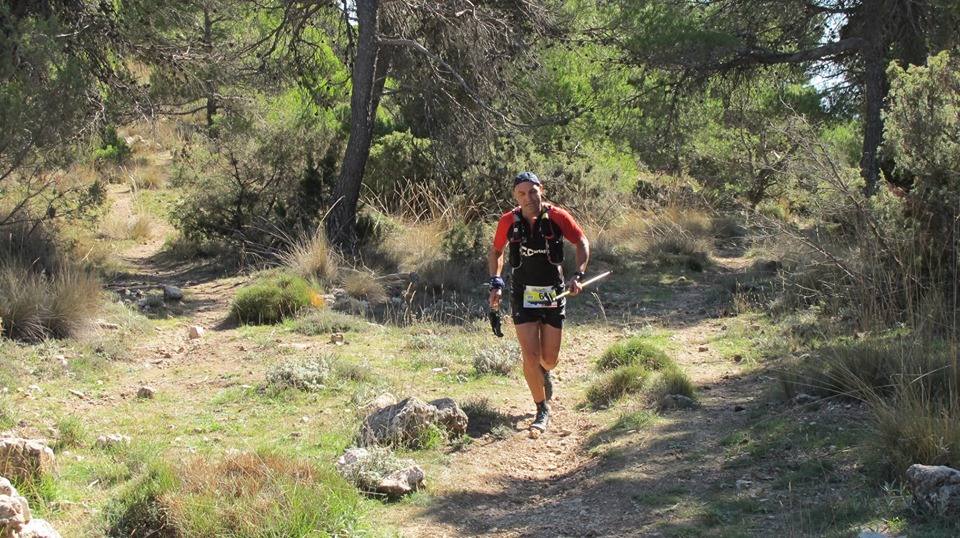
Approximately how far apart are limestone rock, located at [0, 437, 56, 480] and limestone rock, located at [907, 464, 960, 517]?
186 inches

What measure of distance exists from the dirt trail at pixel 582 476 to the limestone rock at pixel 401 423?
1.06 feet

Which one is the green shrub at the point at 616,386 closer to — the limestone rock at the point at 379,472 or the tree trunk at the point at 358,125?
the limestone rock at the point at 379,472

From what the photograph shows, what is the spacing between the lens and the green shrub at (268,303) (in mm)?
11445

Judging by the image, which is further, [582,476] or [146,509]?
[582,476]

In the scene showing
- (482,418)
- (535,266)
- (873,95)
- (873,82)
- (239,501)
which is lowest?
(482,418)

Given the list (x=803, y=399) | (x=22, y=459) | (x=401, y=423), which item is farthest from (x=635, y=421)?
(x=22, y=459)

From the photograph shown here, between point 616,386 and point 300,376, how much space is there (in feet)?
8.73

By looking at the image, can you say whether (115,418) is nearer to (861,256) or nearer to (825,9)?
(861,256)

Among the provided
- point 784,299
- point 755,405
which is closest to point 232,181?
point 784,299

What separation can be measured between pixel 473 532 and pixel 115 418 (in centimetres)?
345

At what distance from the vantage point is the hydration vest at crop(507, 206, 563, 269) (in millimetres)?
7363

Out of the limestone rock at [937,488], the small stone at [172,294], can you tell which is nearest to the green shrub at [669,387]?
the limestone rock at [937,488]

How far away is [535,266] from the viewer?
7379mm

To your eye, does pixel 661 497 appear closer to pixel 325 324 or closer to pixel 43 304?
pixel 325 324
